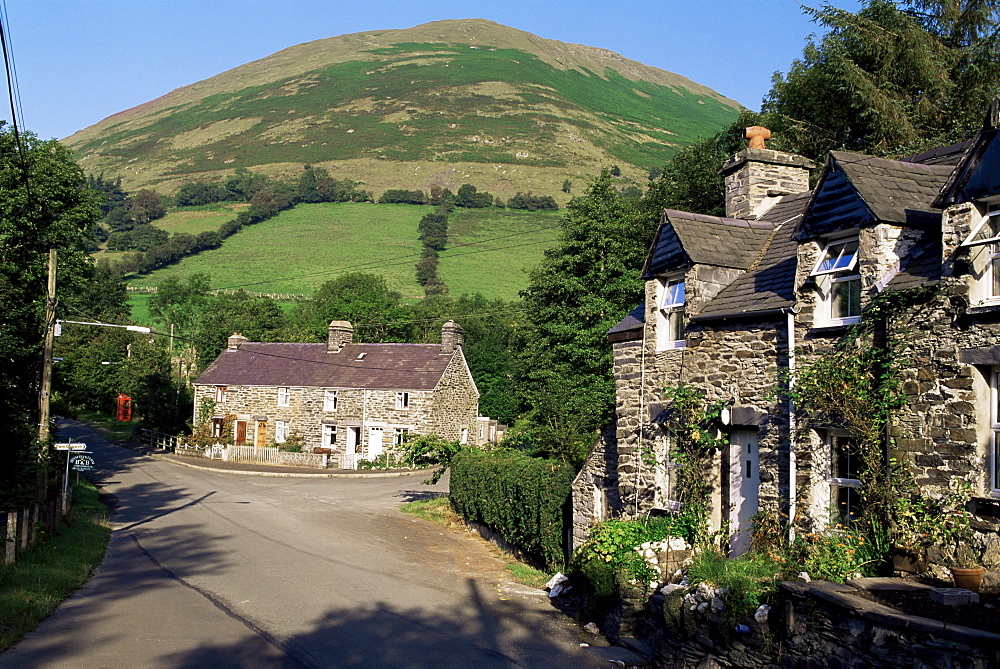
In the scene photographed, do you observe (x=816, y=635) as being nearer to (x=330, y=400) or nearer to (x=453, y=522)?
(x=453, y=522)

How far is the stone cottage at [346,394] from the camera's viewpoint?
148ft

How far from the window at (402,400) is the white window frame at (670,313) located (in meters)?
31.7

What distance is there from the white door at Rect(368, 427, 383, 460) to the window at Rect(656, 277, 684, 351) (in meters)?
32.8

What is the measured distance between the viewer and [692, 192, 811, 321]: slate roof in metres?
12.0

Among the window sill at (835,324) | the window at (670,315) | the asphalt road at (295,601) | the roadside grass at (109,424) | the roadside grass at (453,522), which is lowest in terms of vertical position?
the roadside grass at (453,522)

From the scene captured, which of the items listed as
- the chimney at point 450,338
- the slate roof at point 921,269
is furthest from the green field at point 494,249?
the slate roof at point 921,269

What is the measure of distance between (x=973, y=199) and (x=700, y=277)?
5.07 meters

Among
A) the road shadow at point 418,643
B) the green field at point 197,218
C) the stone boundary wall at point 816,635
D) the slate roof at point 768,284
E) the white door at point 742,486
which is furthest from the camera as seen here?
the green field at point 197,218

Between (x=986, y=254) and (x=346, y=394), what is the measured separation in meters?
40.4

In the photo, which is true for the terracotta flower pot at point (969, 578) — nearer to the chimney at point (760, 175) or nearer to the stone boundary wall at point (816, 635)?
the stone boundary wall at point (816, 635)

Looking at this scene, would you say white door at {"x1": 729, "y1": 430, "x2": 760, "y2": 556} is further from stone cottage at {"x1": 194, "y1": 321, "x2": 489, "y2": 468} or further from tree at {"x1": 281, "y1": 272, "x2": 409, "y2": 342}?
tree at {"x1": 281, "y1": 272, "x2": 409, "y2": 342}

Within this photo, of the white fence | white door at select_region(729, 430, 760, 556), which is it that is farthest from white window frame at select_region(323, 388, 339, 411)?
white door at select_region(729, 430, 760, 556)

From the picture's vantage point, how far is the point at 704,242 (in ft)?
45.5

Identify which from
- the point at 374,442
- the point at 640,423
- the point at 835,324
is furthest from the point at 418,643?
the point at 374,442
